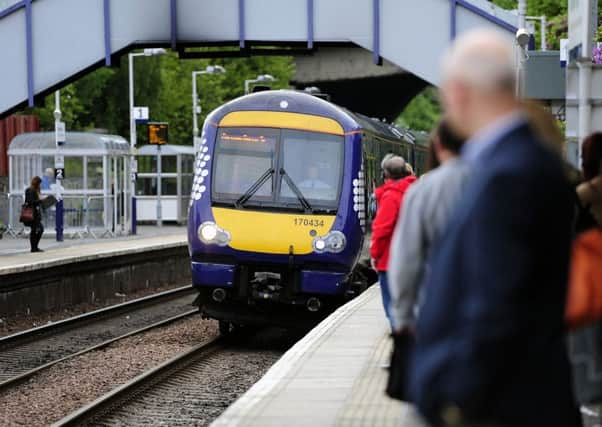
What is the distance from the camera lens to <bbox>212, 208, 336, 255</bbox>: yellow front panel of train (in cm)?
1680

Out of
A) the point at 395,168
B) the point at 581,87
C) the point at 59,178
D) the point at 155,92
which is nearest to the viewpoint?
the point at 581,87

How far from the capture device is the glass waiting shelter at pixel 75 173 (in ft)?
117

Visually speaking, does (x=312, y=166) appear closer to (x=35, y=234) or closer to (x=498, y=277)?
(x=35, y=234)

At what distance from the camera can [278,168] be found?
17.5 m

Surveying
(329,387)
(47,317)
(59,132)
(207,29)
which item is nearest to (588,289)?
(329,387)

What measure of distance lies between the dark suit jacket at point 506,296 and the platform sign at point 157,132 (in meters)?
38.3

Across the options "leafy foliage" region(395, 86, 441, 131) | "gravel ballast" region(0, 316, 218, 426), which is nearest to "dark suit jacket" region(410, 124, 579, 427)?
"gravel ballast" region(0, 316, 218, 426)

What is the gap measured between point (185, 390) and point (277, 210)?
337cm

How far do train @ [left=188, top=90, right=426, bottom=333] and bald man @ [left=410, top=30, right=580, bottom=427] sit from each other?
13.0 metres

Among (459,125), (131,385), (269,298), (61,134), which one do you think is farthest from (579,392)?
(61,134)

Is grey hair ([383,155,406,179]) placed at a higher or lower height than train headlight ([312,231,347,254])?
higher

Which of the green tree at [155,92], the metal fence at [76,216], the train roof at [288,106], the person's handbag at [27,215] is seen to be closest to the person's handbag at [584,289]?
the train roof at [288,106]

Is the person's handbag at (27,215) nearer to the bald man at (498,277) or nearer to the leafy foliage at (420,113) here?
the bald man at (498,277)

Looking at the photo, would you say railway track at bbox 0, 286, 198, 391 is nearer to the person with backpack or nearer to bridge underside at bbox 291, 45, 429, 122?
the person with backpack
